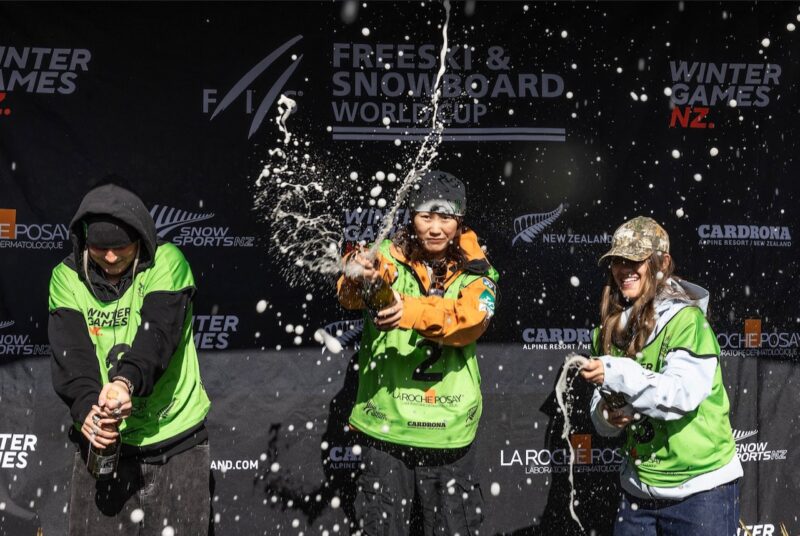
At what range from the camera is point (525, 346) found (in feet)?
15.8

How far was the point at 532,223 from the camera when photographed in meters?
4.80

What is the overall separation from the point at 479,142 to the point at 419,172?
15.4 inches

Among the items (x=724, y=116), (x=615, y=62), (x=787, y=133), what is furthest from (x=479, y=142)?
(x=787, y=133)

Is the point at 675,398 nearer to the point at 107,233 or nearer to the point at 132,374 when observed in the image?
the point at 132,374

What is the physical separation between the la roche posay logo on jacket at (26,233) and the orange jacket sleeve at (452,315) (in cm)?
228

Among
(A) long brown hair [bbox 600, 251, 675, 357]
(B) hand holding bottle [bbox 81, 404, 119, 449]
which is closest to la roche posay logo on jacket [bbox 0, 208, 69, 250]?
(B) hand holding bottle [bbox 81, 404, 119, 449]

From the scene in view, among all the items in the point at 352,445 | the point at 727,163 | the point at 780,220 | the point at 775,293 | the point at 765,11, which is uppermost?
the point at 765,11

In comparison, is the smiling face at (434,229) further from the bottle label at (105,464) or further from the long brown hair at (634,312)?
the bottle label at (105,464)

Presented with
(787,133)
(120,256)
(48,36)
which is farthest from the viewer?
(787,133)

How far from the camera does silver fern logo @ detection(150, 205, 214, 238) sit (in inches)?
184

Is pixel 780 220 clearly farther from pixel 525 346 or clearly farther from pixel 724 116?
pixel 525 346

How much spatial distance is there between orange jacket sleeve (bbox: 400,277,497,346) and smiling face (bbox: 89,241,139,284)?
1127 mm

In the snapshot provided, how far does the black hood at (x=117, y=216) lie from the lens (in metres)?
3.26

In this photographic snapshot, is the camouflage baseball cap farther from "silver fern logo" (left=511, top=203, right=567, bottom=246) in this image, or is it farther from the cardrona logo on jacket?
the cardrona logo on jacket
